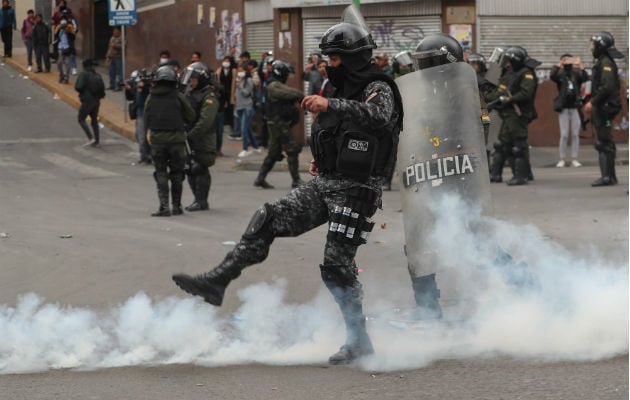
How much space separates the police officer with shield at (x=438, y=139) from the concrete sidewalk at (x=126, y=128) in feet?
37.5

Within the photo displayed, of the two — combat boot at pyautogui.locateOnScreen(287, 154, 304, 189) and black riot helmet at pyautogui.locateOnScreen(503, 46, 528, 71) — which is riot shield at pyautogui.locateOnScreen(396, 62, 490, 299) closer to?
combat boot at pyautogui.locateOnScreen(287, 154, 304, 189)

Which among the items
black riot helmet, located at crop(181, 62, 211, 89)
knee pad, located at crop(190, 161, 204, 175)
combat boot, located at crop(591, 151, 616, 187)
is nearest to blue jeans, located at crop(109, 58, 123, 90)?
black riot helmet, located at crop(181, 62, 211, 89)

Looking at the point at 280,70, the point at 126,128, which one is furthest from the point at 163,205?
the point at 126,128

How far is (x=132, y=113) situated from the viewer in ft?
59.6

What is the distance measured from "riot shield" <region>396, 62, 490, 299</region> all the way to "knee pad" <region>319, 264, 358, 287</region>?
0.74m

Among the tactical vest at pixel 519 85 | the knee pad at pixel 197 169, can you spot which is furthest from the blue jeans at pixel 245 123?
the knee pad at pixel 197 169

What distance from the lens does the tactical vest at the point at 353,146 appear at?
5.21 metres

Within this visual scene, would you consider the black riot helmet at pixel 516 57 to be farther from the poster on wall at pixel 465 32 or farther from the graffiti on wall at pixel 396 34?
the graffiti on wall at pixel 396 34

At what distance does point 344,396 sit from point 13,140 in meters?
17.2

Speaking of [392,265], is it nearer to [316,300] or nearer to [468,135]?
[316,300]

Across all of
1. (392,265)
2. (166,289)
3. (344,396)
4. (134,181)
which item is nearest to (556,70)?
Answer: (134,181)

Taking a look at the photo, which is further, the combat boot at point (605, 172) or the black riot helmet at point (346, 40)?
the combat boot at point (605, 172)

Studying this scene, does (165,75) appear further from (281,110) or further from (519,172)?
(519,172)

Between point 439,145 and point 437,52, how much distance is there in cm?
51
